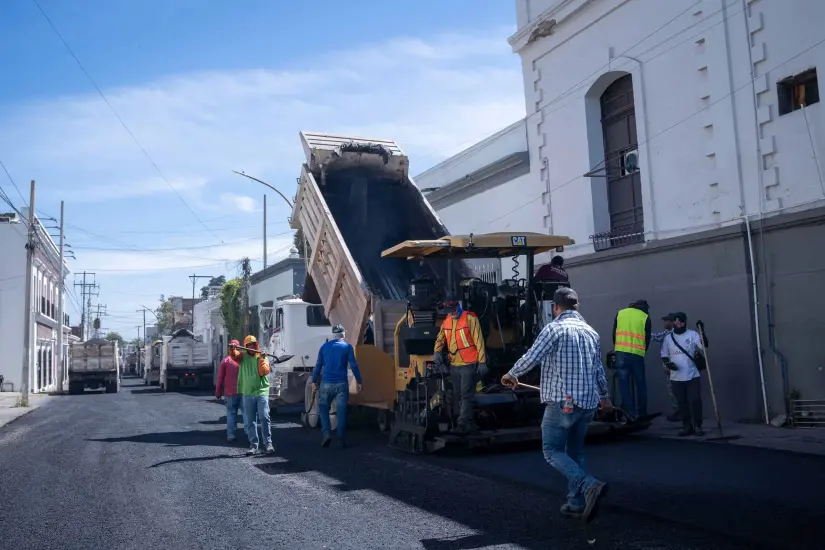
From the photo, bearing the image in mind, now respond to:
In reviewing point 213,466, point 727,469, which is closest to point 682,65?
point 727,469

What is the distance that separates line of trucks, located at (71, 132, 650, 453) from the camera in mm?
9375

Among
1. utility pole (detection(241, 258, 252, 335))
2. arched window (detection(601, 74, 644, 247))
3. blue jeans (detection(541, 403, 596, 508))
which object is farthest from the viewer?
utility pole (detection(241, 258, 252, 335))

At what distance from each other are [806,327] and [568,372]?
235 inches

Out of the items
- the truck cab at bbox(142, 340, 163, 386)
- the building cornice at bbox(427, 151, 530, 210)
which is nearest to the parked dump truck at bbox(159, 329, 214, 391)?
the truck cab at bbox(142, 340, 163, 386)

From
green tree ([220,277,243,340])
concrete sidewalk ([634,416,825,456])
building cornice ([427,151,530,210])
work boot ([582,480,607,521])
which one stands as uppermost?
building cornice ([427,151,530,210])

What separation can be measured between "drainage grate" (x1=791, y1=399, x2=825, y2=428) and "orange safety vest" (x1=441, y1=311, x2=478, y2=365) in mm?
4628

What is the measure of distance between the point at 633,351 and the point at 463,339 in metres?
3.10

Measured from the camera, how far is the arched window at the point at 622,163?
539 inches

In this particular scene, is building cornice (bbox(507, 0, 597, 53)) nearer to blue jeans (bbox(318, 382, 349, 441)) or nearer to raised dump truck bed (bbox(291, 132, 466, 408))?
raised dump truck bed (bbox(291, 132, 466, 408))

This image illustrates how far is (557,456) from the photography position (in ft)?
18.6

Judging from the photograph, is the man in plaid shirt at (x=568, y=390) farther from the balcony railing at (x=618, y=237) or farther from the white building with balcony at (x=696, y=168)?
the balcony railing at (x=618, y=237)

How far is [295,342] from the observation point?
15797 millimetres

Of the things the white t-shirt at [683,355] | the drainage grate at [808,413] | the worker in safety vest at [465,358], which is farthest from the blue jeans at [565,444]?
the drainage grate at [808,413]

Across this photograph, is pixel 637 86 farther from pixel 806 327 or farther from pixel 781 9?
pixel 806 327
